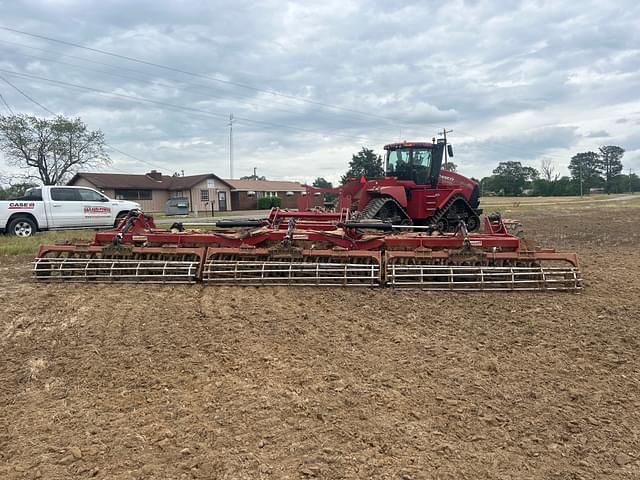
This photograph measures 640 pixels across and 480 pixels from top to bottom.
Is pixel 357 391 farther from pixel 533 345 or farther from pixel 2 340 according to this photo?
pixel 2 340

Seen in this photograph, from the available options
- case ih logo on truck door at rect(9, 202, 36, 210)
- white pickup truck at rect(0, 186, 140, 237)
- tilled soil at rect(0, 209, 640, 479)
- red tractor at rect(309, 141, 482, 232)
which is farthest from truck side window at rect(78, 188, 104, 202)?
tilled soil at rect(0, 209, 640, 479)

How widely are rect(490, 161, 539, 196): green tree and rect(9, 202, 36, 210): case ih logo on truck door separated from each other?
74.8m

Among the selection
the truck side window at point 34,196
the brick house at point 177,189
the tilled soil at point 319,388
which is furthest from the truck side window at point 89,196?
the brick house at point 177,189

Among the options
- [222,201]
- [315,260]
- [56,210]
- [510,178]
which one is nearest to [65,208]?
[56,210]

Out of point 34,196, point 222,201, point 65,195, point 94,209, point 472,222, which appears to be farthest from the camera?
point 222,201

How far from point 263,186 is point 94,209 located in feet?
106

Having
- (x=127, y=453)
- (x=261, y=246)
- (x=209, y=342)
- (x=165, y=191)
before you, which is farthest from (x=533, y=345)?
(x=165, y=191)

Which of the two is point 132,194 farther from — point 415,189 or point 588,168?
point 588,168

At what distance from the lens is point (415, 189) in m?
11.6

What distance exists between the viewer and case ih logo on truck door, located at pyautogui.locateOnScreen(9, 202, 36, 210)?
1290 cm

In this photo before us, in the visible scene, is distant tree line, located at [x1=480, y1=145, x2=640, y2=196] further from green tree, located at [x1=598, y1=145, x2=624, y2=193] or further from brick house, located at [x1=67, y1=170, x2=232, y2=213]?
brick house, located at [x1=67, y1=170, x2=232, y2=213]

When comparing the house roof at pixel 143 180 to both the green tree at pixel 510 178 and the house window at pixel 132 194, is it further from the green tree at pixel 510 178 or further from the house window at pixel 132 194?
the green tree at pixel 510 178

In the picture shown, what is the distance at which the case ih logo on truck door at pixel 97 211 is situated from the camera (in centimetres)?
1422

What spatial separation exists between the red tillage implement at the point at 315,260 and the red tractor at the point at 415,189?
383 centimetres
